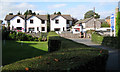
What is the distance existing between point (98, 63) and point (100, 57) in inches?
8.9

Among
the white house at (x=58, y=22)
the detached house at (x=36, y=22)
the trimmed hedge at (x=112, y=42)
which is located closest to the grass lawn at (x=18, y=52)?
the trimmed hedge at (x=112, y=42)

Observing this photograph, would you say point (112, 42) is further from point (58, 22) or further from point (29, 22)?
point (29, 22)

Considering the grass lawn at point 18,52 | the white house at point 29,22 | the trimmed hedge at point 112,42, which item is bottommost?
the grass lawn at point 18,52

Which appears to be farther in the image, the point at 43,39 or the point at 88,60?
the point at 43,39

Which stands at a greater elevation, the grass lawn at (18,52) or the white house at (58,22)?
the white house at (58,22)

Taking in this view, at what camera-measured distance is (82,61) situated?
15.5 feet

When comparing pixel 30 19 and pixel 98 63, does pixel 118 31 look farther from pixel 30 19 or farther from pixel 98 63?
pixel 30 19

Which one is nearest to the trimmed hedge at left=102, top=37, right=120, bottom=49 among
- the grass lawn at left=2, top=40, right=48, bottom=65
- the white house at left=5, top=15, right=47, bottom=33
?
the grass lawn at left=2, top=40, right=48, bottom=65

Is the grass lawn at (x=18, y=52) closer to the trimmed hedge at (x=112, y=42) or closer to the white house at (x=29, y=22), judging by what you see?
the trimmed hedge at (x=112, y=42)

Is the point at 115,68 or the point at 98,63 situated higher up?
the point at 98,63

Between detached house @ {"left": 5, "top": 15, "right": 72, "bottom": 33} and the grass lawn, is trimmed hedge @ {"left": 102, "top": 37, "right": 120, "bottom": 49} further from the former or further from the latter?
detached house @ {"left": 5, "top": 15, "right": 72, "bottom": 33}

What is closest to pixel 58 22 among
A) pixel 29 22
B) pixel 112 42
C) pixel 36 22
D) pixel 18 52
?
pixel 36 22

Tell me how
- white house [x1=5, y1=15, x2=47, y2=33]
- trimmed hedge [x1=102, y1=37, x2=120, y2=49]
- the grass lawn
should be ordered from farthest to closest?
1. white house [x1=5, y1=15, x2=47, y2=33]
2. trimmed hedge [x1=102, y1=37, x2=120, y2=49]
3. the grass lawn

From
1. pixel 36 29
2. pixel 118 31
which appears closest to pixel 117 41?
pixel 118 31
